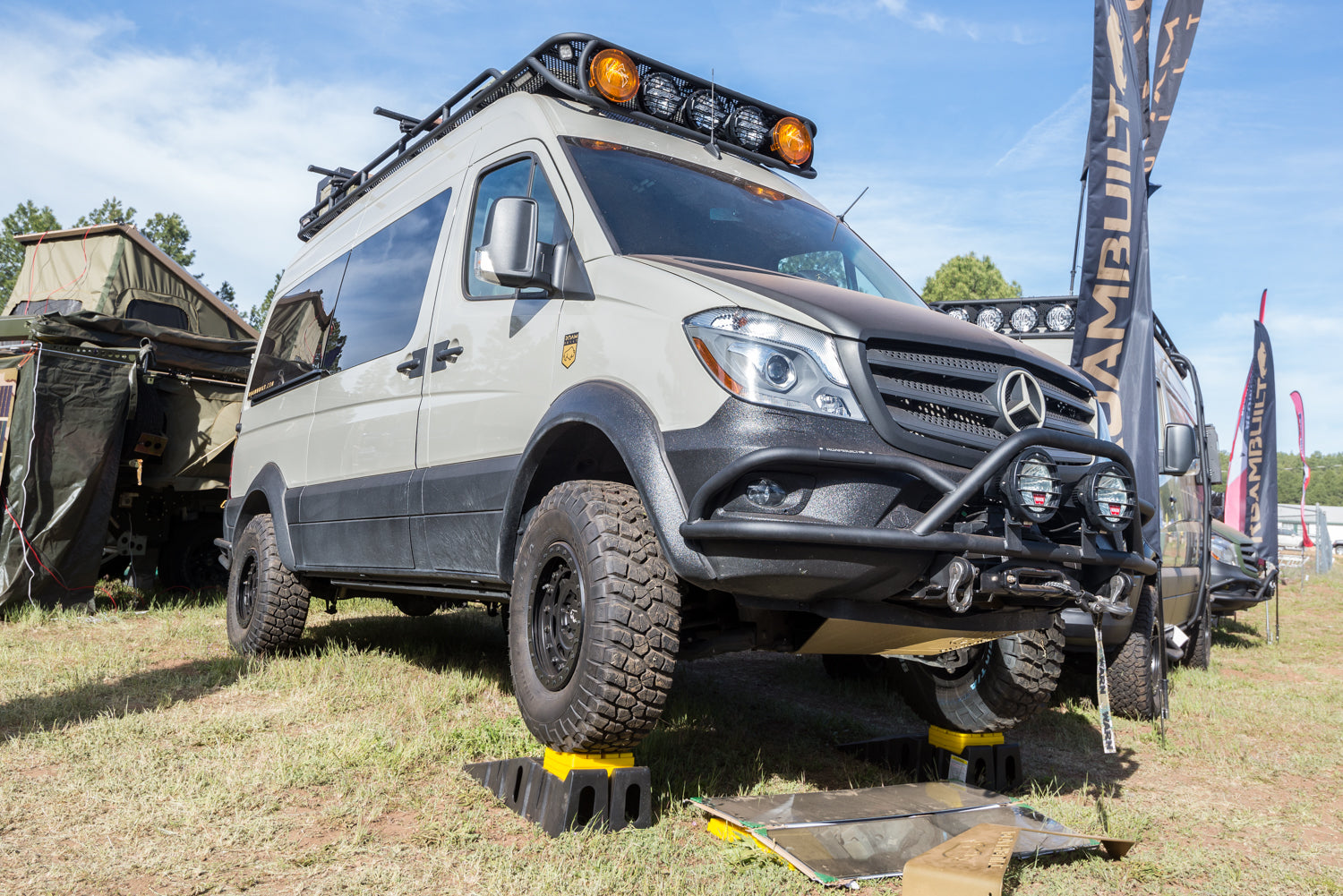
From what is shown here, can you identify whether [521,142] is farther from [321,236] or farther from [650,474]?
[321,236]

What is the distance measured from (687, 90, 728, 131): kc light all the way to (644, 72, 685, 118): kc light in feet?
0.22

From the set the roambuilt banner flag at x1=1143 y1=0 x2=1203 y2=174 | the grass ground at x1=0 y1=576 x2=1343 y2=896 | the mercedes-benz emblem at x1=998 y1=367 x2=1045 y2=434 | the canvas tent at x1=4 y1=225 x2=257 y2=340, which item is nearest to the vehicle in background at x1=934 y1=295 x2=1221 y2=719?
the grass ground at x1=0 y1=576 x2=1343 y2=896

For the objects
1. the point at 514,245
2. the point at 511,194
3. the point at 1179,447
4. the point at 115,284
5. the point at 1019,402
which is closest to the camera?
the point at 1019,402

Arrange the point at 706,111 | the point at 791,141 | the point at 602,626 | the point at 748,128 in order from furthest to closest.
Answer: the point at 791,141 < the point at 748,128 < the point at 706,111 < the point at 602,626

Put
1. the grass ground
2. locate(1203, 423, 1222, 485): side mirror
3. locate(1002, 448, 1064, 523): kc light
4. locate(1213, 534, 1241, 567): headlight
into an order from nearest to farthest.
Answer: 1. locate(1002, 448, 1064, 523): kc light
2. the grass ground
3. locate(1203, 423, 1222, 485): side mirror
4. locate(1213, 534, 1241, 567): headlight

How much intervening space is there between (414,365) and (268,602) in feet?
7.19

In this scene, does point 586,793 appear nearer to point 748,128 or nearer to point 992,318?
point 748,128

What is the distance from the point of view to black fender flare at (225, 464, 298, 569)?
5.41 metres

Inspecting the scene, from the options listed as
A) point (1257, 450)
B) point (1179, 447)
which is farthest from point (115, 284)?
point (1257, 450)

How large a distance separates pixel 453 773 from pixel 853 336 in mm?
2229

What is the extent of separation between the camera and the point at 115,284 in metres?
10.4

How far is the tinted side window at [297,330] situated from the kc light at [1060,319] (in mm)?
5093

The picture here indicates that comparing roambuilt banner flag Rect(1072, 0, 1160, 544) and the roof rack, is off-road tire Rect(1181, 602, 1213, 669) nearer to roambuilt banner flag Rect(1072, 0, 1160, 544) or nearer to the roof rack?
roambuilt banner flag Rect(1072, 0, 1160, 544)

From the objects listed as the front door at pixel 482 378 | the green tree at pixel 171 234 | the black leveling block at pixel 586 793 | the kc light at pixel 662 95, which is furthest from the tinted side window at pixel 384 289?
the green tree at pixel 171 234
